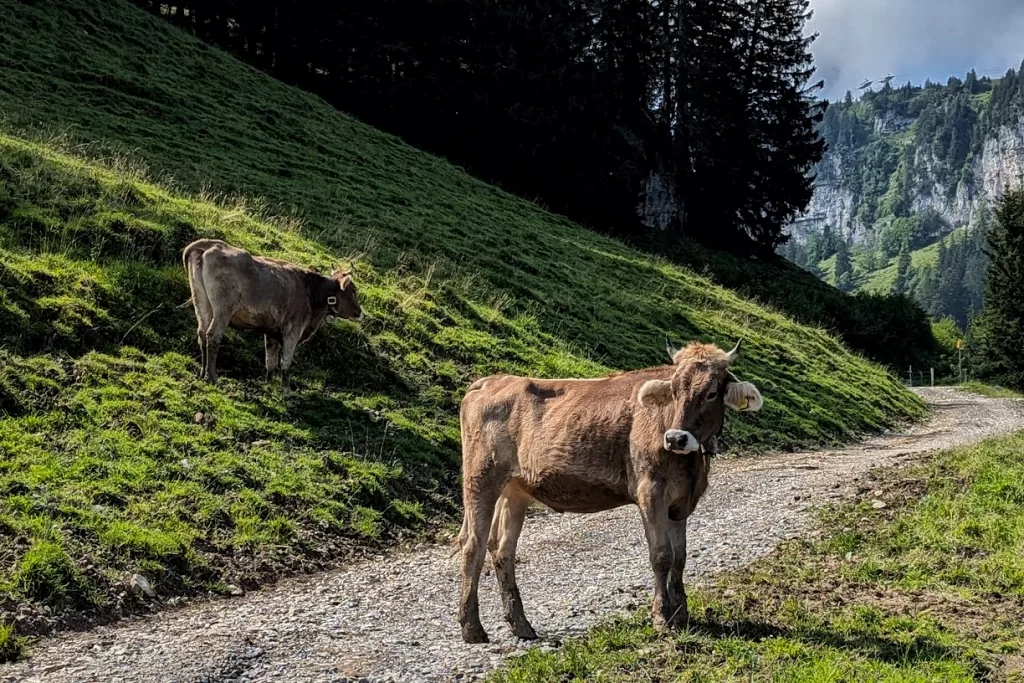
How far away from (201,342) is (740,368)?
716 inches

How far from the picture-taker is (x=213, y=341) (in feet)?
52.4

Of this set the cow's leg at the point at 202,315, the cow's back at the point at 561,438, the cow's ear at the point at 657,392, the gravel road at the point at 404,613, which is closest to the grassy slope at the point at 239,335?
the cow's leg at the point at 202,315

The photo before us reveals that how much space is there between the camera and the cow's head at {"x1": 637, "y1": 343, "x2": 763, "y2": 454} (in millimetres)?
8016

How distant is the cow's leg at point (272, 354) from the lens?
56.7 feet

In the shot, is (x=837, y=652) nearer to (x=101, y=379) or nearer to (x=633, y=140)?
(x=101, y=379)

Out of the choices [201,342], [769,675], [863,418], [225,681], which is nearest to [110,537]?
[225,681]

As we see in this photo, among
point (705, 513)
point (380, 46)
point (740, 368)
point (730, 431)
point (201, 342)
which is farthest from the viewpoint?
point (380, 46)

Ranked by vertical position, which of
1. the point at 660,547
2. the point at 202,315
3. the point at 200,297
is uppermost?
the point at 200,297

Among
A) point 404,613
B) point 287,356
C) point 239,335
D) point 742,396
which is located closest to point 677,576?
point 742,396

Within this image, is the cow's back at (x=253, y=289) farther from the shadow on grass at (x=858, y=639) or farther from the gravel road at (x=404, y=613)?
the shadow on grass at (x=858, y=639)

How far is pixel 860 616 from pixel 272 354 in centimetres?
1229

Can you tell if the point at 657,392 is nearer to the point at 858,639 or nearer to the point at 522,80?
the point at 858,639

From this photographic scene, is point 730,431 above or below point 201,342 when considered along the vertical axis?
below

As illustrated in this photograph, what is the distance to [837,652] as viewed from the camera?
7344 mm
